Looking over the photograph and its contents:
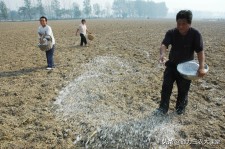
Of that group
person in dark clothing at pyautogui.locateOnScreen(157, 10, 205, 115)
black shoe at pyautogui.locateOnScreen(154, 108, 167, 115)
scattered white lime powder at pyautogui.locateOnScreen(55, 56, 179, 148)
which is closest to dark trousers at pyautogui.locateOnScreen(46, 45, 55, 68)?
scattered white lime powder at pyautogui.locateOnScreen(55, 56, 179, 148)

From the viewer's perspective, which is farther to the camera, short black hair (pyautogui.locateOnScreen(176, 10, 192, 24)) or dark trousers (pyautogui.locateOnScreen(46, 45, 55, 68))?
dark trousers (pyautogui.locateOnScreen(46, 45, 55, 68))

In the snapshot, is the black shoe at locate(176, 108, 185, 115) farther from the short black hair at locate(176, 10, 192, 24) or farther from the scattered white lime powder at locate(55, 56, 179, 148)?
the short black hair at locate(176, 10, 192, 24)

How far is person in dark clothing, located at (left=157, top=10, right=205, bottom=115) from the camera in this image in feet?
14.5

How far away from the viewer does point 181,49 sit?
4723mm

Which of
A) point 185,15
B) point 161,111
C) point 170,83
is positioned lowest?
point 161,111

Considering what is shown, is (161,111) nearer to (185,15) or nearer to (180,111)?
(180,111)

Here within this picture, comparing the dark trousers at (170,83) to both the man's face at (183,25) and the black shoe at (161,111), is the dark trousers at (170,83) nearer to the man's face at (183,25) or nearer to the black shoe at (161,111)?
the black shoe at (161,111)

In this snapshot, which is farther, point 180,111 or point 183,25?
point 180,111

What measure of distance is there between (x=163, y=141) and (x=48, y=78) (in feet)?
15.7

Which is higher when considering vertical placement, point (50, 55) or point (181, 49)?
point (181, 49)

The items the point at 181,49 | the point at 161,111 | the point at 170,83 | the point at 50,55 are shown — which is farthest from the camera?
the point at 50,55

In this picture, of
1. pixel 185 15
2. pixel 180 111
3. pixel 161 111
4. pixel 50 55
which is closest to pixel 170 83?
pixel 161 111

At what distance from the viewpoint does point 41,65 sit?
32.0ft

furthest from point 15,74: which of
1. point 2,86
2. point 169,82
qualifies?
point 169,82
